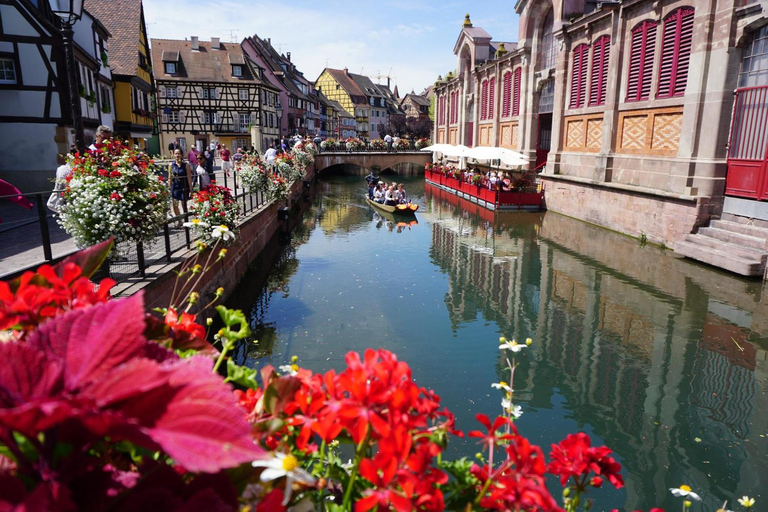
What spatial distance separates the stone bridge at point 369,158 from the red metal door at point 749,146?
34.6 metres

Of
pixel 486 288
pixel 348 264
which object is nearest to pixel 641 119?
pixel 486 288

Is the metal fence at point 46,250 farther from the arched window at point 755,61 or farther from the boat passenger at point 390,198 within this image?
the boat passenger at point 390,198

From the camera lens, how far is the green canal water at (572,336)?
656cm

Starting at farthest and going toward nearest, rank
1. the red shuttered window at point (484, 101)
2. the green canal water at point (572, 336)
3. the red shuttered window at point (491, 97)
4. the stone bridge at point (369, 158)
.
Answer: the stone bridge at point (369, 158), the red shuttered window at point (484, 101), the red shuttered window at point (491, 97), the green canal water at point (572, 336)

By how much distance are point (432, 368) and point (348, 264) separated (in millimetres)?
7394

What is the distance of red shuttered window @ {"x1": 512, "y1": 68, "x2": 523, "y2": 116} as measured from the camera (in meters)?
29.3

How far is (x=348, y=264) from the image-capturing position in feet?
51.3

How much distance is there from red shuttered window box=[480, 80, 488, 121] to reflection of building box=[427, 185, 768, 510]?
19.8 meters

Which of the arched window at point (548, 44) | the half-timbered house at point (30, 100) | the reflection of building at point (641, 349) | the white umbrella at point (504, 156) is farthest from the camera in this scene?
the white umbrella at point (504, 156)

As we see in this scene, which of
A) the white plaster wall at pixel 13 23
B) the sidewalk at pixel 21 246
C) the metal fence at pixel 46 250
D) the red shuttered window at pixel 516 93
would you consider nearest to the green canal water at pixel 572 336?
the metal fence at pixel 46 250

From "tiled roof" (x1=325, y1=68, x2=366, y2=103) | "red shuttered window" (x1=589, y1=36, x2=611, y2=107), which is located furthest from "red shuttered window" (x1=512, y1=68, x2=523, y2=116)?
"tiled roof" (x1=325, y1=68, x2=366, y2=103)

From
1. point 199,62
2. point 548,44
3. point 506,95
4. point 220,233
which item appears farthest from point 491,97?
point 220,233

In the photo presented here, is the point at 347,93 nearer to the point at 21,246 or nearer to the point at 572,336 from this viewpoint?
the point at 572,336

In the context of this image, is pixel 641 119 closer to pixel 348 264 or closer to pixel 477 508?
pixel 348 264
